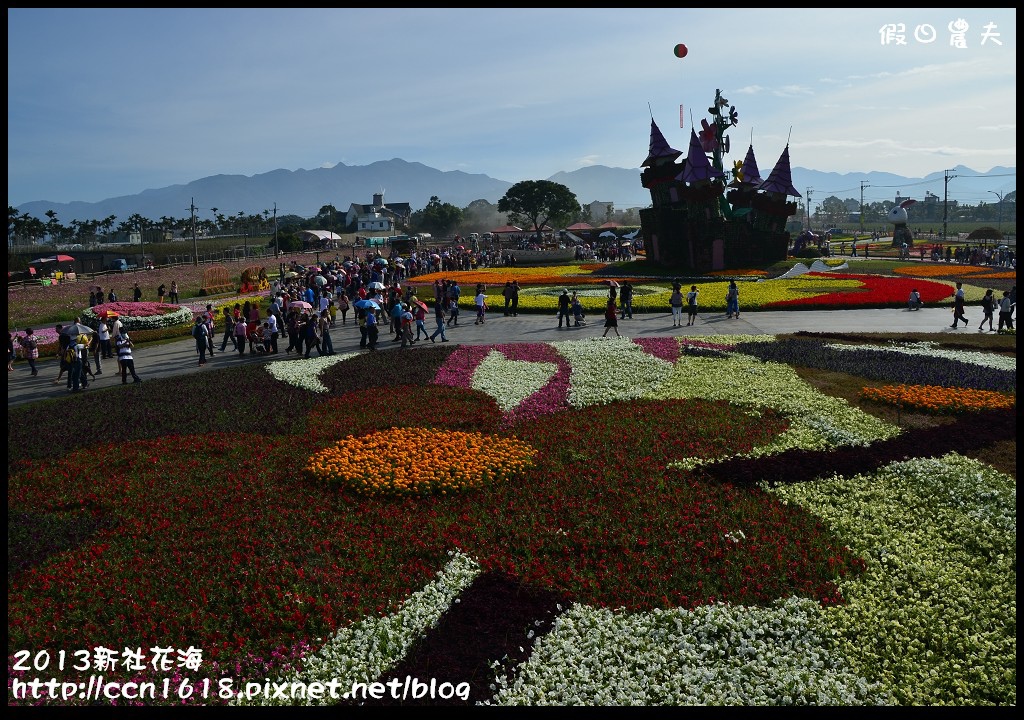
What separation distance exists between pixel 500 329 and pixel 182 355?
11350 mm

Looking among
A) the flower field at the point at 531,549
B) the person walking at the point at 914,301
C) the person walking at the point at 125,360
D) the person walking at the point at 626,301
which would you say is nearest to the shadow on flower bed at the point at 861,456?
the flower field at the point at 531,549

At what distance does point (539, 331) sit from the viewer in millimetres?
27016

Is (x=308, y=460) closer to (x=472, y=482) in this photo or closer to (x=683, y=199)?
(x=472, y=482)

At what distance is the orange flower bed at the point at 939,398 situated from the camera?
48.6 feet

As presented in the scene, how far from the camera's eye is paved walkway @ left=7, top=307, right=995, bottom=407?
22219 mm

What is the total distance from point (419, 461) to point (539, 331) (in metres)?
14.9

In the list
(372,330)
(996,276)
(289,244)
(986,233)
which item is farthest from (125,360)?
(289,244)

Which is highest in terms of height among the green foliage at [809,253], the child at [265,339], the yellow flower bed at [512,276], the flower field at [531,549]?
the green foliage at [809,253]

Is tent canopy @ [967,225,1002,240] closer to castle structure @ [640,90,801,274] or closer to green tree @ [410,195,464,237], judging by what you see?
castle structure @ [640,90,801,274]

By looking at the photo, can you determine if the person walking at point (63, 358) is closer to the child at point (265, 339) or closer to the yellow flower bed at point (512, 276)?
the child at point (265, 339)

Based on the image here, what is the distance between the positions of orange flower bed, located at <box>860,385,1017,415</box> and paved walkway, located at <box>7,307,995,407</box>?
9.03m

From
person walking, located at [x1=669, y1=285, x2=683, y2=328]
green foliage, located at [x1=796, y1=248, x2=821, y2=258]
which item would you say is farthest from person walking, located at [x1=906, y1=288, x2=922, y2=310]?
green foliage, located at [x1=796, y1=248, x2=821, y2=258]

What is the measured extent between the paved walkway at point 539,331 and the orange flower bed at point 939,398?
903cm

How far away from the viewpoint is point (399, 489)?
38.2 feet
